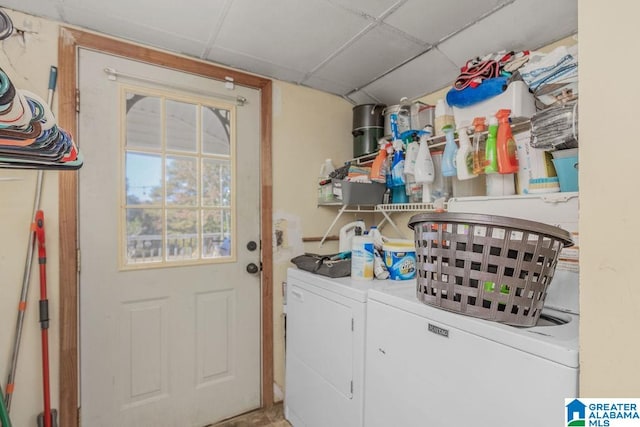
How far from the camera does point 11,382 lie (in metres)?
1.38

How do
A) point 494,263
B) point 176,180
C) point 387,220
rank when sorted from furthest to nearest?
point 387,220 → point 176,180 → point 494,263

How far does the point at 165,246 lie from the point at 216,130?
30.1 inches

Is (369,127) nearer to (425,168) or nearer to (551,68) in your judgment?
(425,168)

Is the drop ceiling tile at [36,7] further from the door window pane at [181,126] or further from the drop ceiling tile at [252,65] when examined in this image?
the drop ceiling tile at [252,65]

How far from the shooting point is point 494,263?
87 cm

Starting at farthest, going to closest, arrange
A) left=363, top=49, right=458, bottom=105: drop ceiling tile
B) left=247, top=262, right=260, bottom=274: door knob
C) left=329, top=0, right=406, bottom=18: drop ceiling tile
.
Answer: left=247, top=262, right=260, bottom=274: door knob < left=363, top=49, right=458, bottom=105: drop ceiling tile < left=329, top=0, right=406, bottom=18: drop ceiling tile

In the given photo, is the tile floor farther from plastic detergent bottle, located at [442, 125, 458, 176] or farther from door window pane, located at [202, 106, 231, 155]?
plastic detergent bottle, located at [442, 125, 458, 176]

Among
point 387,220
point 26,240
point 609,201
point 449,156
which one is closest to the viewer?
point 609,201

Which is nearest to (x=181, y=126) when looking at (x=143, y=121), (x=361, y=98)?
(x=143, y=121)

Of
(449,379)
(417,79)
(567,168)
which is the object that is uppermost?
(417,79)

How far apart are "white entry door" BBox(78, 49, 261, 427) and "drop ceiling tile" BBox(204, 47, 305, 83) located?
0.46 ft

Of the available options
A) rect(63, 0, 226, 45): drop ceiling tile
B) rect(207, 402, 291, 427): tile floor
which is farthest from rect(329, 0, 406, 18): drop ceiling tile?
rect(207, 402, 291, 427): tile floor

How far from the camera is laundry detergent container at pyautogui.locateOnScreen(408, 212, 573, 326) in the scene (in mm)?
846

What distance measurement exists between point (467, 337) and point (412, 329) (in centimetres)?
22
